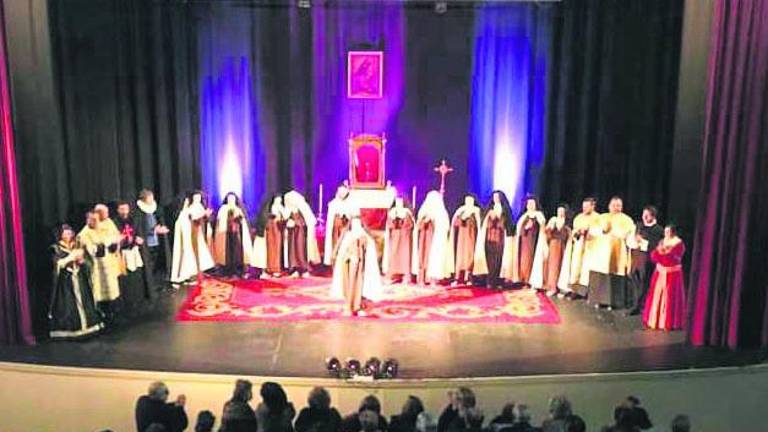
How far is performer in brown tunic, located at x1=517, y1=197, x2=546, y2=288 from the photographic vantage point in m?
13.1

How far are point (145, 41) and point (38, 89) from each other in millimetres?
3092

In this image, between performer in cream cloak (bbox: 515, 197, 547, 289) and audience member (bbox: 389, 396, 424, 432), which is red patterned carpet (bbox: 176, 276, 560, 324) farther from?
audience member (bbox: 389, 396, 424, 432)

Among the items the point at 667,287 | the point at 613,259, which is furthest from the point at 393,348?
the point at 667,287

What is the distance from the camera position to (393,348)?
36.6 ft

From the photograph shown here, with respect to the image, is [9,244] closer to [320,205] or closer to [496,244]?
[320,205]

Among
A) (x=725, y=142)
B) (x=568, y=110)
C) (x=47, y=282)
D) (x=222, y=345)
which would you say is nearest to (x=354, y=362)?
(x=222, y=345)

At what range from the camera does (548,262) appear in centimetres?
1305

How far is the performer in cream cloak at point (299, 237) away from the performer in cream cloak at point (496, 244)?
2.23 m

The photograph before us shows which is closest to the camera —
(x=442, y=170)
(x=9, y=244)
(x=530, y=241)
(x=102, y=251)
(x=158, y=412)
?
(x=158, y=412)

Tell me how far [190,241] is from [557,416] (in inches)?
286

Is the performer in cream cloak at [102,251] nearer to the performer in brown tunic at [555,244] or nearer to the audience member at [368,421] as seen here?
the performer in brown tunic at [555,244]

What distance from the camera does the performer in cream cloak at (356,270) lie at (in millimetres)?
11836

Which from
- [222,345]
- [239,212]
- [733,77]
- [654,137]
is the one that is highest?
[733,77]

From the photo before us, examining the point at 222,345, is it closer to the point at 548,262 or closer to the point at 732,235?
the point at 548,262
